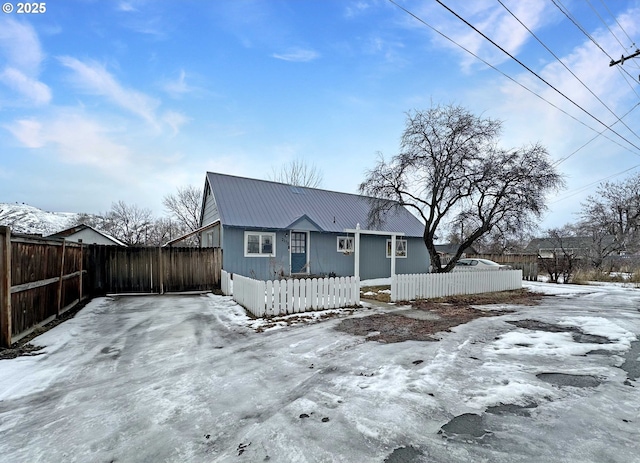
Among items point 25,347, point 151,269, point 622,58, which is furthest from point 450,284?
point 25,347

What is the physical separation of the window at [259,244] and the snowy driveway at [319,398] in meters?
7.60

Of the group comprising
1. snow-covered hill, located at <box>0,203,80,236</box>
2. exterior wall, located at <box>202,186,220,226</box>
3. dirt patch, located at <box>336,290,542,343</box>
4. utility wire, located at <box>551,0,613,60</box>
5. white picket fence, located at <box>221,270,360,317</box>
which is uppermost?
utility wire, located at <box>551,0,613,60</box>

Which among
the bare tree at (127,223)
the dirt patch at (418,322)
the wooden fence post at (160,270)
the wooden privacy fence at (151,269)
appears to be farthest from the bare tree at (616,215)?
the bare tree at (127,223)

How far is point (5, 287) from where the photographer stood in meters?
4.86

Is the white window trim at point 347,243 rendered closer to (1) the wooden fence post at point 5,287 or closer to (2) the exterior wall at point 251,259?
(2) the exterior wall at point 251,259

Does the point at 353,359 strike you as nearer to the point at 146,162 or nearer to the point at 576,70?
the point at 576,70

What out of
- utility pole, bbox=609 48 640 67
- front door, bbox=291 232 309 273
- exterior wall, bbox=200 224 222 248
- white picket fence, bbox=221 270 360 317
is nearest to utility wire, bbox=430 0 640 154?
utility pole, bbox=609 48 640 67

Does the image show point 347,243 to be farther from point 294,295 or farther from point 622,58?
point 622,58

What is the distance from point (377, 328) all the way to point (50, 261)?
23.8 feet

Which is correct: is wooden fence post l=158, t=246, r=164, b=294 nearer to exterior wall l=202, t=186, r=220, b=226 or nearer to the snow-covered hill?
exterior wall l=202, t=186, r=220, b=226

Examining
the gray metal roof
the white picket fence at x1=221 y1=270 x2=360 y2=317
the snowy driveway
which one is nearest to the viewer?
the snowy driveway

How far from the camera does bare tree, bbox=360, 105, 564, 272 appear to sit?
11.9 metres

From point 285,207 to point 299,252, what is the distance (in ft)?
8.30

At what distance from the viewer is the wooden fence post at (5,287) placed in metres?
4.82
